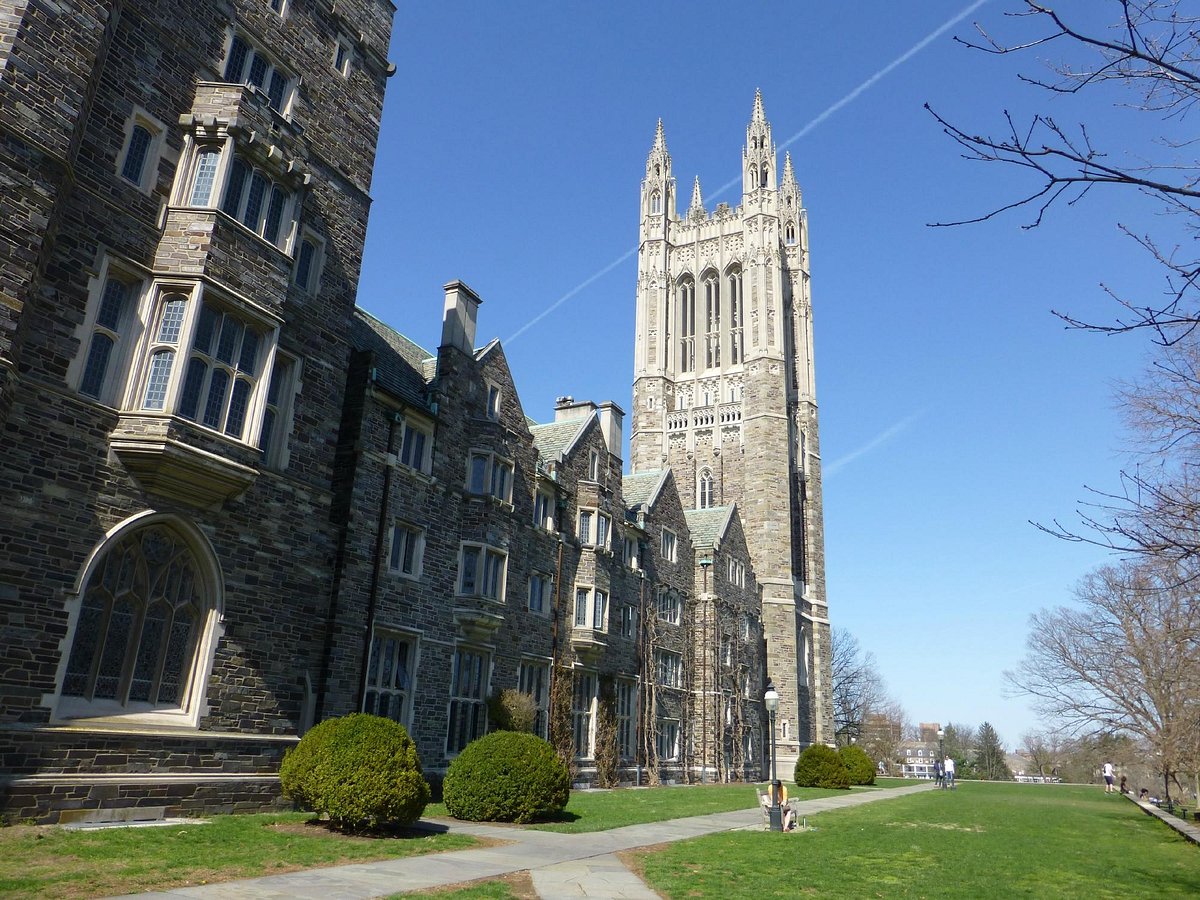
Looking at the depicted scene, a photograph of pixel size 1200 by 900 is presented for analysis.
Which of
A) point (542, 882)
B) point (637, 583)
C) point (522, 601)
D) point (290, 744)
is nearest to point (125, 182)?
point (290, 744)

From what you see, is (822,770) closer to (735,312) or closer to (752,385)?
(752,385)

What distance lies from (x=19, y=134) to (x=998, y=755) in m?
123

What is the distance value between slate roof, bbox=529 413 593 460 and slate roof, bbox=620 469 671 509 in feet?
17.6

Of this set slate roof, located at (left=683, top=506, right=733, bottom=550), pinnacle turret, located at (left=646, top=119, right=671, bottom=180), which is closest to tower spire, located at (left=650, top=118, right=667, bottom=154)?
pinnacle turret, located at (left=646, top=119, right=671, bottom=180)

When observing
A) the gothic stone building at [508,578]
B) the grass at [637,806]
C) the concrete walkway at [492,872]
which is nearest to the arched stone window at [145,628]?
the gothic stone building at [508,578]

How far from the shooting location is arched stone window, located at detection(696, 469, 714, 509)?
54.5 metres

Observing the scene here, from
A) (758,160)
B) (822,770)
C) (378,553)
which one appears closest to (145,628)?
(378,553)

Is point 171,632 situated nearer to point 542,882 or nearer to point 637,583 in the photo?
point 542,882

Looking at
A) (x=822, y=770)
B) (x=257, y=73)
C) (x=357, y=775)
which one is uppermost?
(x=257, y=73)

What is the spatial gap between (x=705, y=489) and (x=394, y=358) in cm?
3516

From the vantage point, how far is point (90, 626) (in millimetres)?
12422

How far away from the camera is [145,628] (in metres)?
13.2

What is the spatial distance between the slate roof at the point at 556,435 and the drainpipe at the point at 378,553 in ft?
29.4

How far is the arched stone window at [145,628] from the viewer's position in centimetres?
1236
